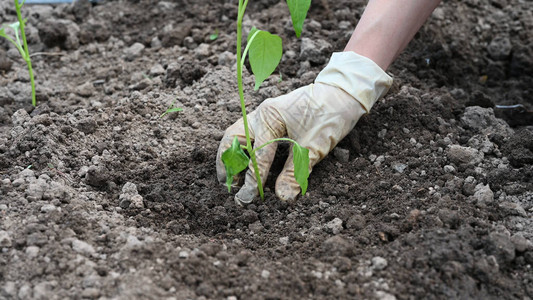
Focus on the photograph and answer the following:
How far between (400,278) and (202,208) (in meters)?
0.65

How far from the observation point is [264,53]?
1560mm

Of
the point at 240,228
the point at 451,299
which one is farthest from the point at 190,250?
the point at 451,299

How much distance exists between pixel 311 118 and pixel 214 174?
38 centimetres

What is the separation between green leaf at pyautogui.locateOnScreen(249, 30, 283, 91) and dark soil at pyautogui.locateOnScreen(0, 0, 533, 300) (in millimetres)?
459

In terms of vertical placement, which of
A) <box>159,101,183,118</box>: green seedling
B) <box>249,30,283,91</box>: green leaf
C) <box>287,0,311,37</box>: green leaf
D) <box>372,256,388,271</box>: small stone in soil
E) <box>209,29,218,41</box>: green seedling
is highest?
<box>287,0,311,37</box>: green leaf

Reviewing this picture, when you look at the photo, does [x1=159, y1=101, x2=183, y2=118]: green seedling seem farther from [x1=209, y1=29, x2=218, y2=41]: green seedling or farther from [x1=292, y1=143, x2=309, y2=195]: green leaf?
[x1=292, y1=143, x2=309, y2=195]: green leaf

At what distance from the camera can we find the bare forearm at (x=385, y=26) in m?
1.93

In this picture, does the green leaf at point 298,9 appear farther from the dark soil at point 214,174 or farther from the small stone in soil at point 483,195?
the small stone in soil at point 483,195

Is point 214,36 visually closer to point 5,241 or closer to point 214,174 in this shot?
point 214,174

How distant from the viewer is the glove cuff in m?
1.89

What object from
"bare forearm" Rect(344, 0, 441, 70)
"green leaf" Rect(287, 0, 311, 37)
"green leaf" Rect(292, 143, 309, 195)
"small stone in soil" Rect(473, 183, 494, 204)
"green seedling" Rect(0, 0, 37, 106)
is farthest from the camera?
"green seedling" Rect(0, 0, 37, 106)

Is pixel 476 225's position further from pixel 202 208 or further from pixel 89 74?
pixel 89 74

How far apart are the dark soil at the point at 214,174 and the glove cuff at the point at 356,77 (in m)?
0.20

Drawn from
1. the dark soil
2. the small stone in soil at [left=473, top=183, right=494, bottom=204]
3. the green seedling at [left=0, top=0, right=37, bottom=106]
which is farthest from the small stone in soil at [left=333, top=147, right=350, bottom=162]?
the green seedling at [left=0, top=0, right=37, bottom=106]
